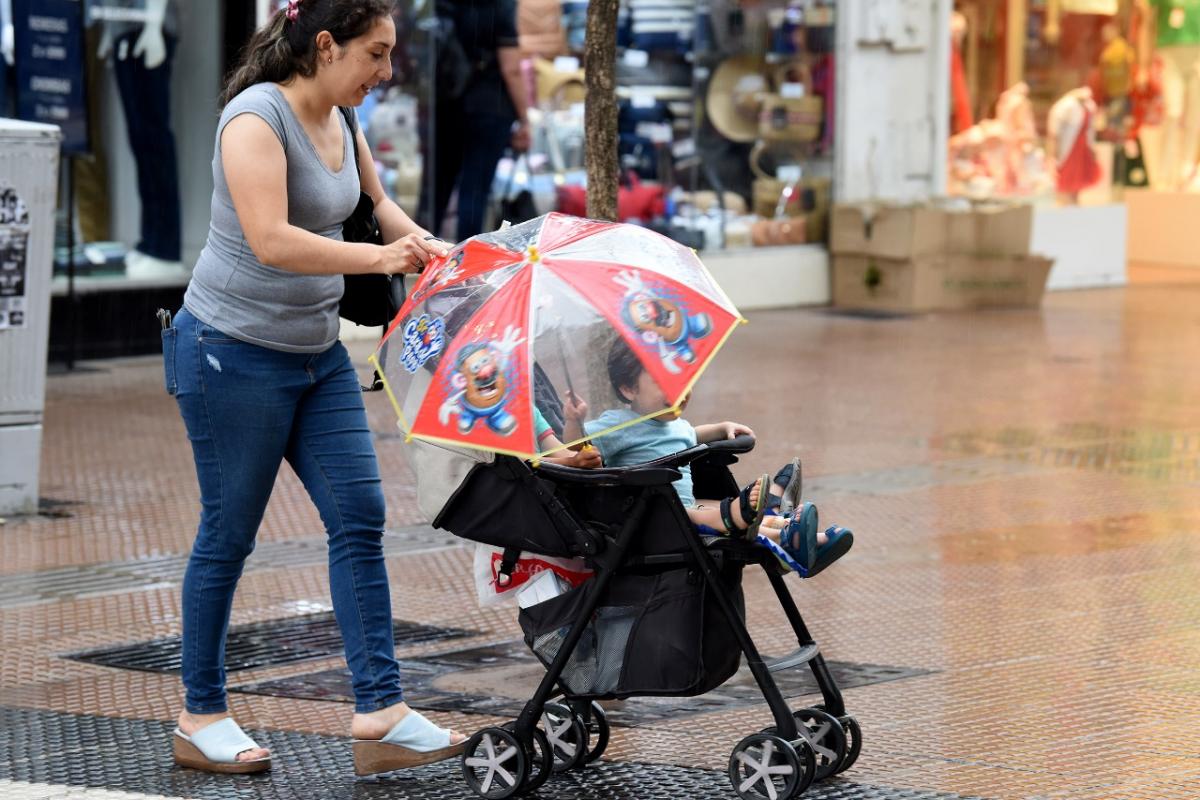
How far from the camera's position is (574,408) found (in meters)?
4.21

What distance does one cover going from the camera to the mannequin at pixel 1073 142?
18.5 m

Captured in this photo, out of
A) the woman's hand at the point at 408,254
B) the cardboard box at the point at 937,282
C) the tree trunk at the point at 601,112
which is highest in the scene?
the tree trunk at the point at 601,112

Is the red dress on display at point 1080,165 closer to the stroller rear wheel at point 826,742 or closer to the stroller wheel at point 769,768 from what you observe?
the stroller rear wheel at point 826,742

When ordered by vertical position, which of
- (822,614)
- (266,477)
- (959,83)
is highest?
(959,83)

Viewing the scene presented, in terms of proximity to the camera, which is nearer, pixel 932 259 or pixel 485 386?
pixel 485 386

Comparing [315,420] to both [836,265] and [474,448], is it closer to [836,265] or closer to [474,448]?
[474,448]

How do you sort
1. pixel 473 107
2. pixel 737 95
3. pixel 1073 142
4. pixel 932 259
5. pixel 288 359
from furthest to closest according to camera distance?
pixel 1073 142 < pixel 737 95 < pixel 932 259 < pixel 473 107 < pixel 288 359

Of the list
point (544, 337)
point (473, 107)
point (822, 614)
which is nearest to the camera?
point (544, 337)

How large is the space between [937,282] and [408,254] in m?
11.6

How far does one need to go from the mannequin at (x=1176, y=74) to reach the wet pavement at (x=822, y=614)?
9.29 metres

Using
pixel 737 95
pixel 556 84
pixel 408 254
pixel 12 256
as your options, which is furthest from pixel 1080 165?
pixel 408 254

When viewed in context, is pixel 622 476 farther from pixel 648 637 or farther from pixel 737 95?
pixel 737 95

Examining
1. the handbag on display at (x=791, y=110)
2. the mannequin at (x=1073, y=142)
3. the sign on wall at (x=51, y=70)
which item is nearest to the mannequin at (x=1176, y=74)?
the mannequin at (x=1073, y=142)

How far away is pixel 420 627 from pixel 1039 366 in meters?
7.28
